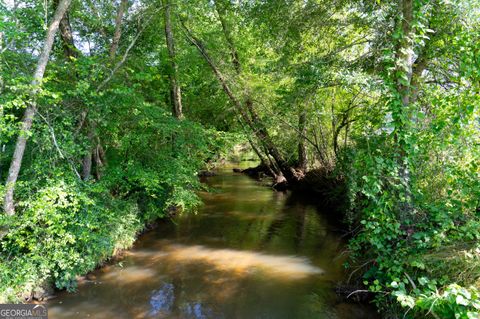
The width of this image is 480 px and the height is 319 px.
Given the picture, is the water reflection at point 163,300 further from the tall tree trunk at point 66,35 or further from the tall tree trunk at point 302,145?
the tall tree trunk at point 302,145

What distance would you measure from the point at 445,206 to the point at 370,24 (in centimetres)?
426

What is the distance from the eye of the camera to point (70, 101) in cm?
691

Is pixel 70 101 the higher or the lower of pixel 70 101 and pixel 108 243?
the higher

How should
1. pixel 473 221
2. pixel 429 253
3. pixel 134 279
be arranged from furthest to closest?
pixel 134 279
pixel 429 253
pixel 473 221

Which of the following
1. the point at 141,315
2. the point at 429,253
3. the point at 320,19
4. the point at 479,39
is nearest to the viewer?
the point at 429,253

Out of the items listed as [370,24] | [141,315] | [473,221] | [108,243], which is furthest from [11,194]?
[370,24]

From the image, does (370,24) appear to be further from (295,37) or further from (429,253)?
(429,253)

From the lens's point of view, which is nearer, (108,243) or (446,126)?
(446,126)

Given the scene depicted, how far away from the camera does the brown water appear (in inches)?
249

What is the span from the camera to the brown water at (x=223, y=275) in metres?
6.33

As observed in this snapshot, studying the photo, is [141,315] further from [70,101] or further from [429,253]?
[429,253]

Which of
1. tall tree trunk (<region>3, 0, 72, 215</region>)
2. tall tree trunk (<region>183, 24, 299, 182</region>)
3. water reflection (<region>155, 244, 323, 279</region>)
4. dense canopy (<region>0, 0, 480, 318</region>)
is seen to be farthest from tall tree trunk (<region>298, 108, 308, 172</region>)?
tall tree trunk (<region>3, 0, 72, 215</region>)

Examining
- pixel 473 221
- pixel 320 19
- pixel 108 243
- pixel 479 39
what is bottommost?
pixel 108 243

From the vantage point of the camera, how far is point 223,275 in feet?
26.0
